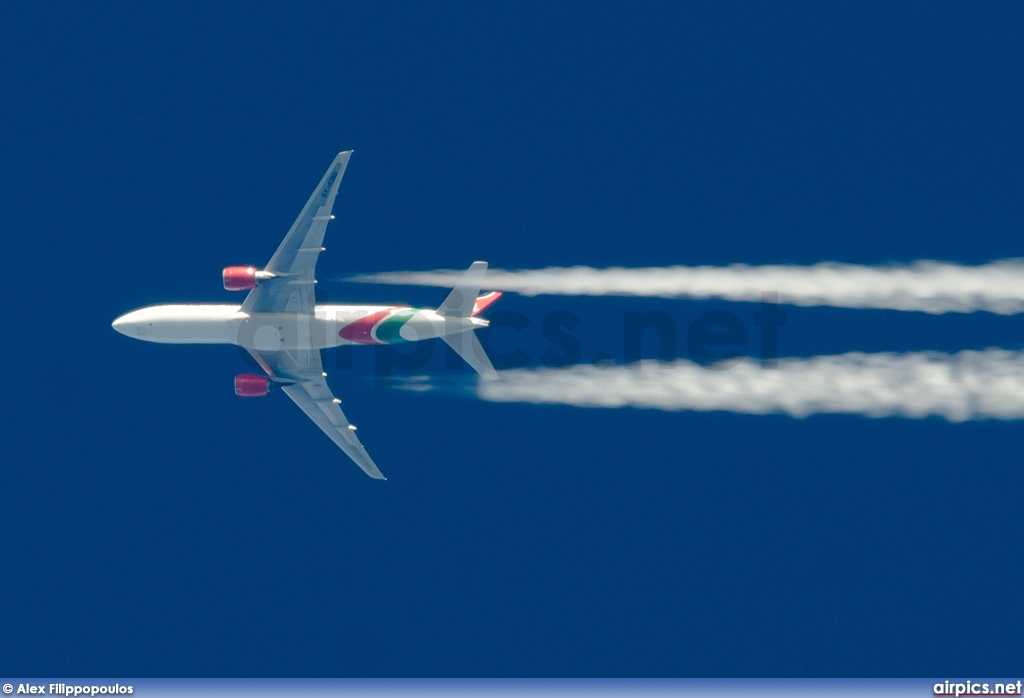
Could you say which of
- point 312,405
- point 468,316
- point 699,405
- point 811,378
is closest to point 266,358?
point 312,405

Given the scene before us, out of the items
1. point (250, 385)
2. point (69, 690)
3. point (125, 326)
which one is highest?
point (125, 326)

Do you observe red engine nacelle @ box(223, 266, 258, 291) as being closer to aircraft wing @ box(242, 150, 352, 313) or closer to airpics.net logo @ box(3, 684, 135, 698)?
aircraft wing @ box(242, 150, 352, 313)

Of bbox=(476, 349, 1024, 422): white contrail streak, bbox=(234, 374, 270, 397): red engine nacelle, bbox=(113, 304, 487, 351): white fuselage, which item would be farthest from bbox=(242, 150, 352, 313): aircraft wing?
bbox=(476, 349, 1024, 422): white contrail streak

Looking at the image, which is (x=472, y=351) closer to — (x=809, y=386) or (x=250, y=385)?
(x=250, y=385)

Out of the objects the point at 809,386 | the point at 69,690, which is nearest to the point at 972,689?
the point at 809,386

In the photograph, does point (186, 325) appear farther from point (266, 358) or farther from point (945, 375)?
point (945, 375)

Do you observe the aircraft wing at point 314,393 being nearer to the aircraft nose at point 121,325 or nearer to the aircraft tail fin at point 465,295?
the aircraft nose at point 121,325
